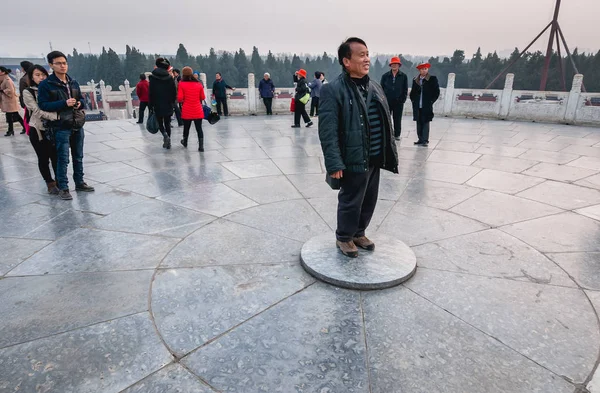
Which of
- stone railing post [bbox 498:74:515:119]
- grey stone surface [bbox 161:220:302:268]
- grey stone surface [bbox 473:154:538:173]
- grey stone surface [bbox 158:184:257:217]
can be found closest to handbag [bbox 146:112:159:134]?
grey stone surface [bbox 158:184:257:217]

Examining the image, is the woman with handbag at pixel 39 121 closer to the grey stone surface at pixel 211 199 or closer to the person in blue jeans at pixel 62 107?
the person in blue jeans at pixel 62 107

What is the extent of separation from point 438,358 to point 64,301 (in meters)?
2.67

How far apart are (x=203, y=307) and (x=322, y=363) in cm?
99

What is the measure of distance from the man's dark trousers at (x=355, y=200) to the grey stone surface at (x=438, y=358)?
0.76 metres

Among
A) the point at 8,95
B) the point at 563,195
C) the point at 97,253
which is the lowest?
the point at 97,253

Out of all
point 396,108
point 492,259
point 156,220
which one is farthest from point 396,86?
point 156,220

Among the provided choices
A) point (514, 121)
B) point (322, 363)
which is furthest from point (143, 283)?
point (514, 121)

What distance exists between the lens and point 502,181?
19.3 ft

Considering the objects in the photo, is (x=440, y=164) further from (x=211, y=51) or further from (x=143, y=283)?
(x=211, y=51)

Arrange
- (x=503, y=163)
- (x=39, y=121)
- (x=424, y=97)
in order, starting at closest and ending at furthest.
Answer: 1. (x=39, y=121)
2. (x=503, y=163)
3. (x=424, y=97)

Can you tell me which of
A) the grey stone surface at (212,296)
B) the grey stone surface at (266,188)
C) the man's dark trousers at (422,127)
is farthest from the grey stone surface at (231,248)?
the man's dark trousers at (422,127)

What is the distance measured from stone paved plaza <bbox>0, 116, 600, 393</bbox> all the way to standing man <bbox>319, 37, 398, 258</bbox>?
0.77 metres

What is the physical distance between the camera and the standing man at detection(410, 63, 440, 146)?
808cm

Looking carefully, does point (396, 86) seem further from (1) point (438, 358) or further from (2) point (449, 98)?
(2) point (449, 98)
